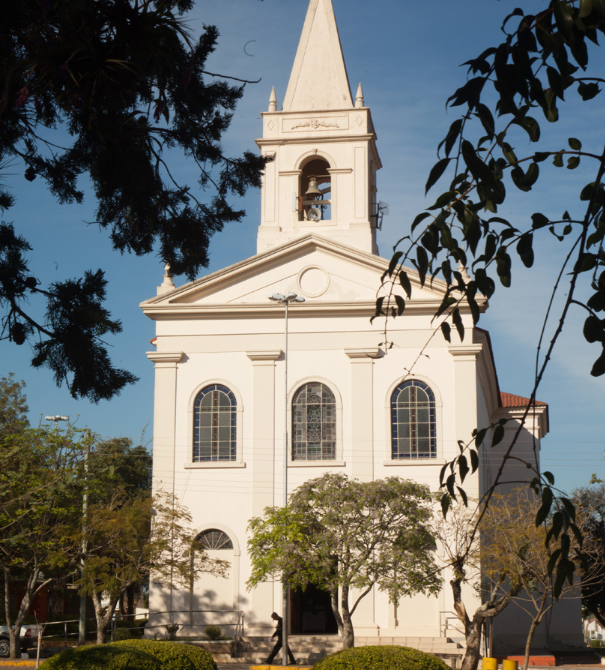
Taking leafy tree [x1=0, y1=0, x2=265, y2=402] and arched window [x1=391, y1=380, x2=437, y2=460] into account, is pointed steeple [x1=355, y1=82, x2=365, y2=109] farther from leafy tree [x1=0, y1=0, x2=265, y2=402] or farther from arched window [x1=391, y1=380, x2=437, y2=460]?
leafy tree [x1=0, y1=0, x2=265, y2=402]

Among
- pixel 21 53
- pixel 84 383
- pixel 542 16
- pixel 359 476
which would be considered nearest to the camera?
pixel 542 16

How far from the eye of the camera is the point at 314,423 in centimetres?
3194

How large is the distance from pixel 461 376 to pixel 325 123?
11.6 meters

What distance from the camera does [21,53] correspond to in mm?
7355

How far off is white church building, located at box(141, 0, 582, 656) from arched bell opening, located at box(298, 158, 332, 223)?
139 cm

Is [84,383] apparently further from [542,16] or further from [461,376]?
[461,376]

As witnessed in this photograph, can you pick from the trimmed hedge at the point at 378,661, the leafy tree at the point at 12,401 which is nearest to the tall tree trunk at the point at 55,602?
the leafy tree at the point at 12,401

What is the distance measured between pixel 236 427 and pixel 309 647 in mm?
7587

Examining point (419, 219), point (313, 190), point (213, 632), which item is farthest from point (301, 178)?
point (419, 219)

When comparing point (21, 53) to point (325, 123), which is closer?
point (21, 53)

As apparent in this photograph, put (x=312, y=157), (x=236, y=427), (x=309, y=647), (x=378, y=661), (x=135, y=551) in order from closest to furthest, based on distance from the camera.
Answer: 1. (x=378, y=661)
2. (x=309, y=647)
3. (x=135, y=551)
4. (x=236, y=427)
5. (x=312, y=157)

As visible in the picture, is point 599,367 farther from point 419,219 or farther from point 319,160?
point 319,160

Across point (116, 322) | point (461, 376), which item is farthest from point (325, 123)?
point (116, 322)

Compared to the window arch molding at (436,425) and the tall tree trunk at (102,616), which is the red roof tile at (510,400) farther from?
the tall tree trunk at (102,616)
